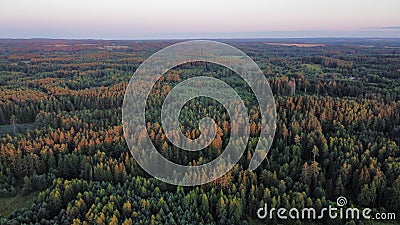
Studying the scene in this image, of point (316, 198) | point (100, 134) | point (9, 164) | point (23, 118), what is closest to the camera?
point (316, 198)

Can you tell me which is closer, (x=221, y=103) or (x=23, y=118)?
(x=221, y=103)

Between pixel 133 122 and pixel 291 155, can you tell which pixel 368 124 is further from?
pixel 133 122

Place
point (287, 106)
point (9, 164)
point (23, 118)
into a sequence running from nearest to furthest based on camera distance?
point (9, 164) < point (287, 106) < point (23, 118)

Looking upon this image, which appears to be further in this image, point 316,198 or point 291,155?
point 291,155

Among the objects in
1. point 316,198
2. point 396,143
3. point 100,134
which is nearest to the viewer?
point 316,198

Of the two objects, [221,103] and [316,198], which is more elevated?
[221,103]

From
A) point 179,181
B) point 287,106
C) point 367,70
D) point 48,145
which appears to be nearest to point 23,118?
point 48,145

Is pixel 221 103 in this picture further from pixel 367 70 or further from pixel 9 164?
pixel 367 70

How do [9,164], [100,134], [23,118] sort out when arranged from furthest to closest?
[23,118] < [100,134] < [9,164]

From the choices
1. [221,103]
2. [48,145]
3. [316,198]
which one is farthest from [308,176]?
[48,145]

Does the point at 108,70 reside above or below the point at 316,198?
above
